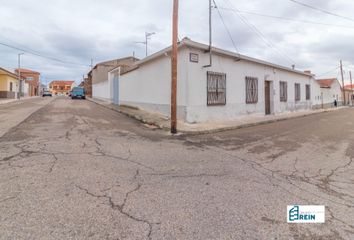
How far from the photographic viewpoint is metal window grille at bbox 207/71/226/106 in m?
11.9

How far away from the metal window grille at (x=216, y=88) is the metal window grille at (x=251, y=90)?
8.71 feet

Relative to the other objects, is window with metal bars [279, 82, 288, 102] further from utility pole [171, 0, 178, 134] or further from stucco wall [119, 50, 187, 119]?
utility pole [171, 0, 178, 134]

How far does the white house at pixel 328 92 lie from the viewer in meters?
31.5

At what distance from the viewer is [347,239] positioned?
2.45 metres

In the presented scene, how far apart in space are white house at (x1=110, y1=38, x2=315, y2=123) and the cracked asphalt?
16.6 ft

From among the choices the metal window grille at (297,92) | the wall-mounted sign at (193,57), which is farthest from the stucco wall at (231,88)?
the metal window grille at (297,92)

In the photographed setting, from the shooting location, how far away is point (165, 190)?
11.8ft

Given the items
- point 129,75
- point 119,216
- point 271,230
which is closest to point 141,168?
point 119,216

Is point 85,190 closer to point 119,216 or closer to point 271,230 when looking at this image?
point 119,216

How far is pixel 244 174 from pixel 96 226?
117 inches

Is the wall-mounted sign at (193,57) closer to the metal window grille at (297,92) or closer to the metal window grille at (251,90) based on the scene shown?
the metal window grille at (251,90)

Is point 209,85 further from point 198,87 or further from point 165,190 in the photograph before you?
point 165,190

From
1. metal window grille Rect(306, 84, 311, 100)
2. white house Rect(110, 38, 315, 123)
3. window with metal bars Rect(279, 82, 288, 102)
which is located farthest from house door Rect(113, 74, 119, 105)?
metal window grille Rect(306, 84, 311, 100)

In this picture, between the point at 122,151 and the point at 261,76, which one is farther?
the point at 261,76
